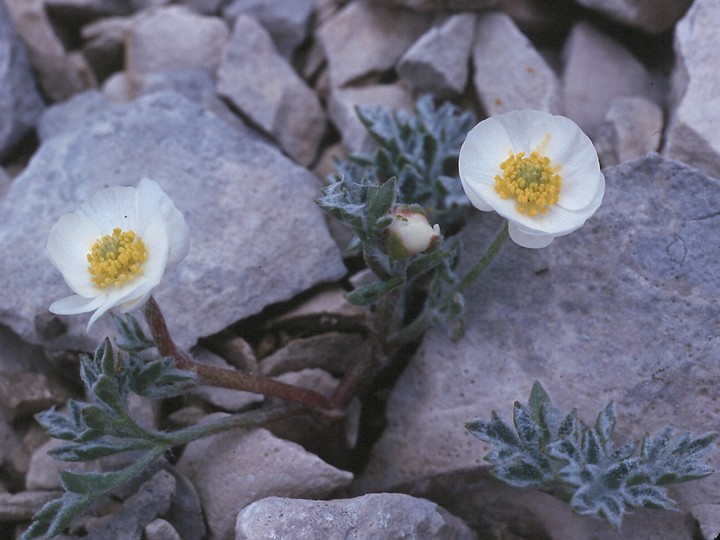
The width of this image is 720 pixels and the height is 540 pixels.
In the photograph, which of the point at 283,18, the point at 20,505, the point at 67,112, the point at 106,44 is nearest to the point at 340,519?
the point at 20,505

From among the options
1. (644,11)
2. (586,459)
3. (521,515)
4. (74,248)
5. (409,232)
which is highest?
(74,248)

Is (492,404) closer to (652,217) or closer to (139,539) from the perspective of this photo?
(652,217)

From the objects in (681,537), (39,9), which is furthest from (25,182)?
(681,537)

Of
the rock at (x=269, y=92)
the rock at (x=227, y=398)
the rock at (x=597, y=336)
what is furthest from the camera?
the rock at (x=269, y=92)

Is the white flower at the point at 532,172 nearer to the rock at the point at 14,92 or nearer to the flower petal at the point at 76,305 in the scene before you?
the flower petal at the point at 76,305

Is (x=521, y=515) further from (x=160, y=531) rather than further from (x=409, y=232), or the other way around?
(x=160, y=531)

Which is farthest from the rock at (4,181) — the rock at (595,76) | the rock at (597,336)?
the rock at (595,76)

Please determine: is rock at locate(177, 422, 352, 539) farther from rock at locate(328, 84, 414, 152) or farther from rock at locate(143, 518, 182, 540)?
rock at locate(328, 84, 414, 152)
